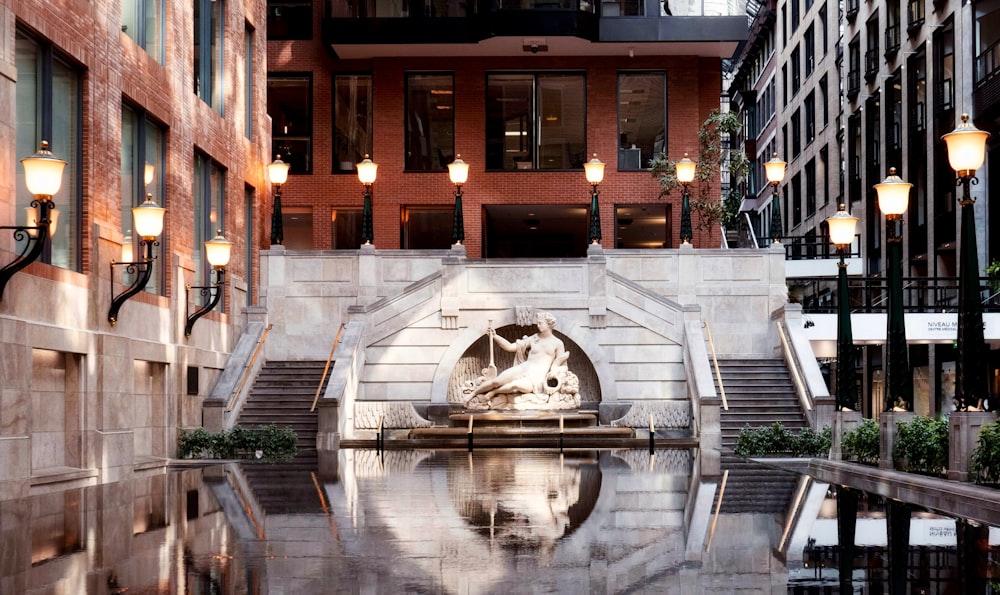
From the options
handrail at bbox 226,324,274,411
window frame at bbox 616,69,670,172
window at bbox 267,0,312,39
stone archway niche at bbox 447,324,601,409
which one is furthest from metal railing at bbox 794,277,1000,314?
window at bbox 267,0,312,39

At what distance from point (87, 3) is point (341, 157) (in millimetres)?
21201

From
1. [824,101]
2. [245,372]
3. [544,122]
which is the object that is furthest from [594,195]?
[824,101]

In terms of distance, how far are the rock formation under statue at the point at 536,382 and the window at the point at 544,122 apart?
11.5 metres

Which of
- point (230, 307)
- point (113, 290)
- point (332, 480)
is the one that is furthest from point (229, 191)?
point (332, 480)

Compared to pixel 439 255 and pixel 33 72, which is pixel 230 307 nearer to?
pixel 439 255

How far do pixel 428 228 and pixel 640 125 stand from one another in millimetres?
7978

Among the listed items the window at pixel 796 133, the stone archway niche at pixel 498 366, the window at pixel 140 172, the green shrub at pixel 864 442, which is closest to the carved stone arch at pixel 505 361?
the stone archway niche at pixel 498 366

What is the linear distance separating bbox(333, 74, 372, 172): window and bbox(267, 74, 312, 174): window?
942 mm

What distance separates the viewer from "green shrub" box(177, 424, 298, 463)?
25.8m

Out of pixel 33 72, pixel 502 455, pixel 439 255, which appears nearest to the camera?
pixel 33 72

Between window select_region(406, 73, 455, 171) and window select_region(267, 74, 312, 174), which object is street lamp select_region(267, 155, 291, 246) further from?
window select_region(406, 73, 455, 171)

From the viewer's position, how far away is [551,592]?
8484 millimetres

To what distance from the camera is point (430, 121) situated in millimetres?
42719

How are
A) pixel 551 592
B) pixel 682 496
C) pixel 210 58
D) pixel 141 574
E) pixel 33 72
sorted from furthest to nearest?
1. pixel 210 58
2. pixel 33 72
3. pixel 682 496
4. pixel 141 574
5. pixel 551 592
